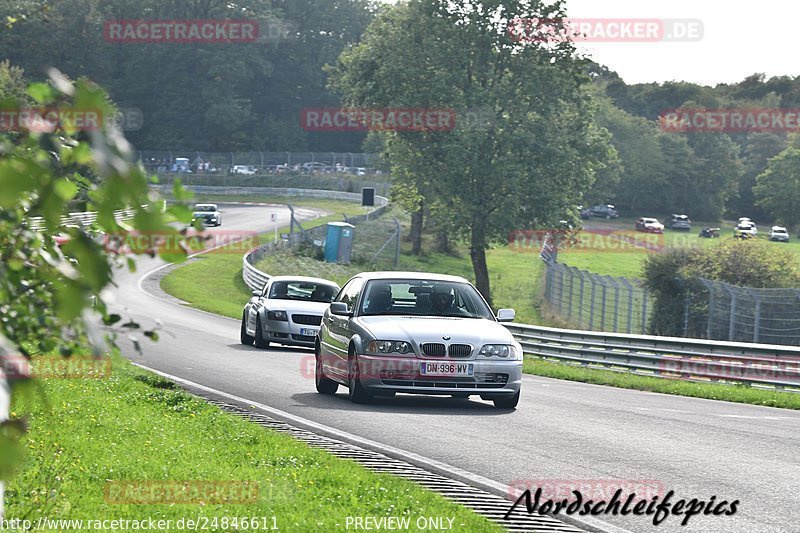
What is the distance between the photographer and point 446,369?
574 inches

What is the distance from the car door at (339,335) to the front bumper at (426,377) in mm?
658

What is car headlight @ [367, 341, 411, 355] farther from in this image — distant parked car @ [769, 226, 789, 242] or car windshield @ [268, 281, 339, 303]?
distant parked car @ [769, 226, 789, 242]

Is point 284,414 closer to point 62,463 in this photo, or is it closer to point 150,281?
point 62,463

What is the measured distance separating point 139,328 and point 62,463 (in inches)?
207

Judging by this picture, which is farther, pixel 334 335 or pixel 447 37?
pixel 447 37

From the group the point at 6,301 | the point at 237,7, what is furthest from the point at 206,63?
the point at 6,301

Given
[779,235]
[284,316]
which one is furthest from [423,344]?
[779,235]

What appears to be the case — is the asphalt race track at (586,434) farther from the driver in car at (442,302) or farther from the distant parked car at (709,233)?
the distant parked car at (709,233)

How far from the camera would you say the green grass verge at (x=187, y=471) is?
7301 millimetres

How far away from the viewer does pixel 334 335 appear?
16.2 meters

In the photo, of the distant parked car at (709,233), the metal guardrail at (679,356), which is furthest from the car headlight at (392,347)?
the distant parked car at (709,233)

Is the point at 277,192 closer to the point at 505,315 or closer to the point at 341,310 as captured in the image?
the point at 341,310

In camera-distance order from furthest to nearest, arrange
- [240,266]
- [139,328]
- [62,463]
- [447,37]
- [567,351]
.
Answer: [240,266] → [447,37] → [567,351] → [62,463] → [139,328]

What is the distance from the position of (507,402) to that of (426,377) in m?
1.24
